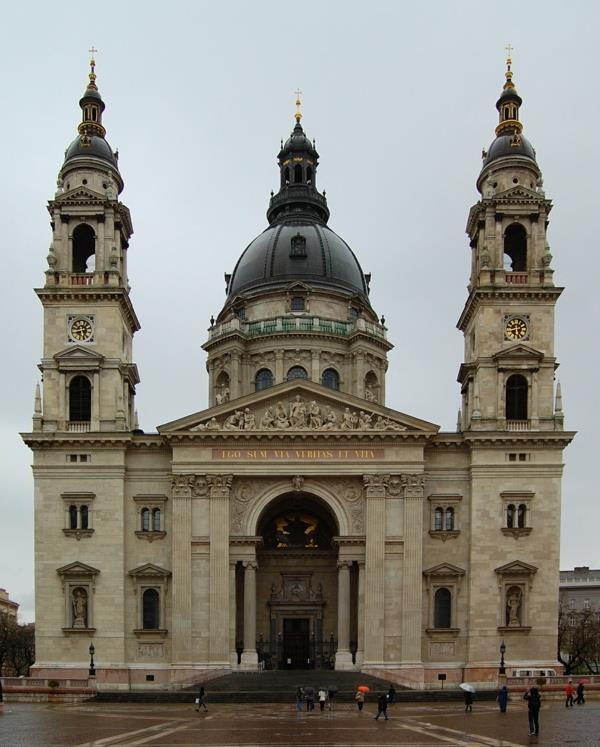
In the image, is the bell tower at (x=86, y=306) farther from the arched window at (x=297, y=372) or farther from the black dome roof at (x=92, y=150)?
the arched window at (x=297, y=372)

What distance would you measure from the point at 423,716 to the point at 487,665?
56.9 feet

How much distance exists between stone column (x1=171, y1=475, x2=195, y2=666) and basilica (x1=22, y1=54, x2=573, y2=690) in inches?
3.3

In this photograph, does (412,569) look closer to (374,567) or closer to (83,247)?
(374,567)

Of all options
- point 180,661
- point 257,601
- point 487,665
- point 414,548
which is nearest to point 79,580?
point 180,661

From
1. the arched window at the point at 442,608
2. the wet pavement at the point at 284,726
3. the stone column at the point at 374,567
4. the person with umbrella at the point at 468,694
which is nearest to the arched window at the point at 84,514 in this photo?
the wet pavement at the point at 284,726

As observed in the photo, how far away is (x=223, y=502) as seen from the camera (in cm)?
6275

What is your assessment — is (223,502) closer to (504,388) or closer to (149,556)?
(149,556)

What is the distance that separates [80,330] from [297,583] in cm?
2101

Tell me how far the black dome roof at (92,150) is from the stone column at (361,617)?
97.1ft

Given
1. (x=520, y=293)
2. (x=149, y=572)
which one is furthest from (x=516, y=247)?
(x=149, y=572)

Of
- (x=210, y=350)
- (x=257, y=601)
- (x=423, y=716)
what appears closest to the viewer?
(x=423, y=716)

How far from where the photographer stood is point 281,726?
39.9 metres

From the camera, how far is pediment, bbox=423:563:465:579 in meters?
62.5

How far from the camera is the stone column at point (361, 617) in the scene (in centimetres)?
6191
